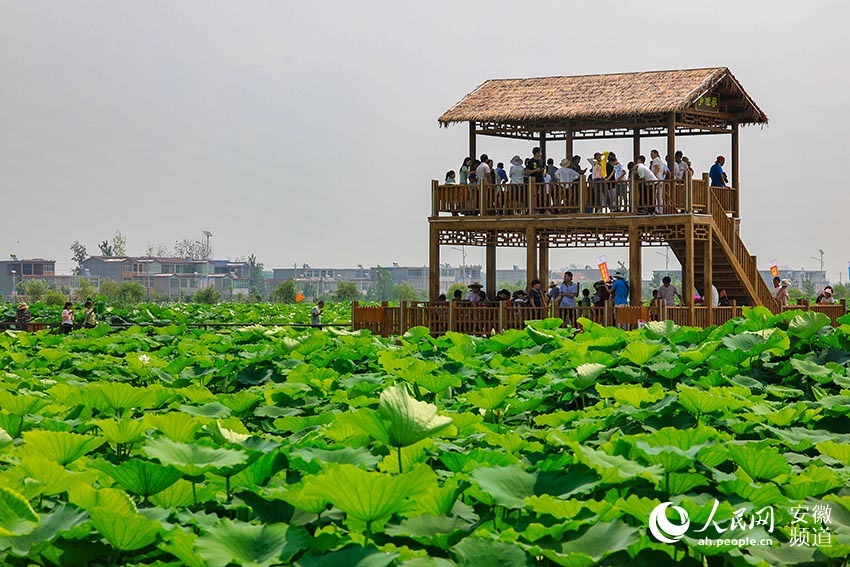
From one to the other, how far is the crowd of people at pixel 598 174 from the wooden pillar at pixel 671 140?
0.07 m

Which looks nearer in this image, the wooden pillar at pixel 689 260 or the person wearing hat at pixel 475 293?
Result: the wooden pillar at pixel 689 260

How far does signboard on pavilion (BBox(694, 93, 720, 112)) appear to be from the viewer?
70.1 feet

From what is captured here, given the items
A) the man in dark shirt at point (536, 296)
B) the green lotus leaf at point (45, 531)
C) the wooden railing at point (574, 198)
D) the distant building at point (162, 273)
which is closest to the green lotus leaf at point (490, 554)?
the green lotus leaf at point (45, 531)

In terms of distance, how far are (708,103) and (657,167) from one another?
2820mm

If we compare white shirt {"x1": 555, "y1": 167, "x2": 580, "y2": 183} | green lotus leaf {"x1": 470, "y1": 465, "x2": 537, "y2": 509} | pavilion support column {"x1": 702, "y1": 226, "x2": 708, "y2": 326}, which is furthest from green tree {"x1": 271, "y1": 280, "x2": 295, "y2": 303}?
green lotus leaf {"x1": 470, "y1": 465, "x2": 537, "y2": 509}

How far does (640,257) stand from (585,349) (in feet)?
41.8

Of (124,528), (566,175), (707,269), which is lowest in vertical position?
(124,528)

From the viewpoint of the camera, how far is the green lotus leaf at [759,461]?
12.5 ft

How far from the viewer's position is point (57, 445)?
12.5 feet

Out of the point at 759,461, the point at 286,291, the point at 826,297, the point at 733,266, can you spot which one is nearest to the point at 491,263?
the point at 733,266

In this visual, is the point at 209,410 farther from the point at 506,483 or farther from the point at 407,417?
the point at 506,483

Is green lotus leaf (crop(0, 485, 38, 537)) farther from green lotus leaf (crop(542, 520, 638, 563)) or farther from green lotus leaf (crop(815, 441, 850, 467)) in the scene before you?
green lotus leaf (crop(815, 441, 850, 467))

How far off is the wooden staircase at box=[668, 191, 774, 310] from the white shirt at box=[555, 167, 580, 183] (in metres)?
2.28

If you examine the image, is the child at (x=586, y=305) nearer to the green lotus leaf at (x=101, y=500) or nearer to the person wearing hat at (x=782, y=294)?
the person wearing hat at (x=782, y=294)
